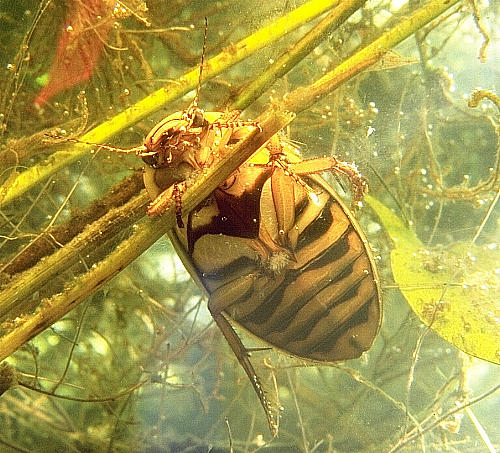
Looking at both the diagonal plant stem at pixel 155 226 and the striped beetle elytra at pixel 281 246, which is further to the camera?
the striped beetle elytra at pixel 281 246

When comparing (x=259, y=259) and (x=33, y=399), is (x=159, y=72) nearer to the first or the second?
(x=259, y=259)

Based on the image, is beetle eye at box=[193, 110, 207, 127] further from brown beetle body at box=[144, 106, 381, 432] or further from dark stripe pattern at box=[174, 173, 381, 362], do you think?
dark stripe pattern at box=[174, 173, 381, 362]

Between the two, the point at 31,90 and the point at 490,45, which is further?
the point at 490,45

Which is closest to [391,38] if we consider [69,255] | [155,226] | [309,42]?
[309,42]

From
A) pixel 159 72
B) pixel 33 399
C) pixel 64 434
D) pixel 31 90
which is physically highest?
pixel 31 90

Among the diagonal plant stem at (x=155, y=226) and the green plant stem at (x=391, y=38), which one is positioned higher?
the green plant stem at (x=391, y=38)

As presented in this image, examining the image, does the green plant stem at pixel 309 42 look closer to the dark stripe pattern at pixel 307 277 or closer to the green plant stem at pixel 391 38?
the green plant stem at pixel 391 38

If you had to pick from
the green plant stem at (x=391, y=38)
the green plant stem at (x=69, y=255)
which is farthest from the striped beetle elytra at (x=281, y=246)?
the green plant stem at (x=391, y=38)

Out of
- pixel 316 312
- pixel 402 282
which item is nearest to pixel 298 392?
pixel 402 282

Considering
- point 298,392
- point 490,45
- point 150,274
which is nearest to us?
point 490,45
